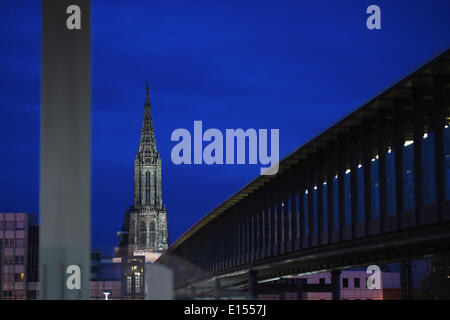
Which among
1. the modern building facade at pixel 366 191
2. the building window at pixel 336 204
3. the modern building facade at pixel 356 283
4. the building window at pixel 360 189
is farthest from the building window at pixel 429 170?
the modern building facade at pixel 356 283

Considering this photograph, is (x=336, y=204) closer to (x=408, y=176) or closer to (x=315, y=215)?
(x=315, y=215)

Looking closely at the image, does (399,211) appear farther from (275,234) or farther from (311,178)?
(275,234)

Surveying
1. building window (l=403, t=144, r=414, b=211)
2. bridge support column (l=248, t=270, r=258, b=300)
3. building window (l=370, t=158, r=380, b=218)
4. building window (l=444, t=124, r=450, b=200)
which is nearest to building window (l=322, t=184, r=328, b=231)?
building window (l=370, t=158, r=380, b=218)

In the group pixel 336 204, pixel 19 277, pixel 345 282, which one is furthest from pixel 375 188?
pixel 19 277

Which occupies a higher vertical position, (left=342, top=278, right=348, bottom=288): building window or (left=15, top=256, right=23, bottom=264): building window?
(left=15, top=256, right=23, bottom=264): building window

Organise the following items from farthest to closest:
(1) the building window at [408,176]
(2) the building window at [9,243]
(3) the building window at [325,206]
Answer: (2) the building window at [9,243], (3) the building window at [325,206], (1) the building window at [408,176]

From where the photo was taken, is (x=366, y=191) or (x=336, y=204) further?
(x=336, y=204)

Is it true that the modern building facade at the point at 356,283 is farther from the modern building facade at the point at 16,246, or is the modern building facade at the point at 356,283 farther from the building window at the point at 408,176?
the building window at the point at 408,176

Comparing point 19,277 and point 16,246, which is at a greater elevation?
point 16,246

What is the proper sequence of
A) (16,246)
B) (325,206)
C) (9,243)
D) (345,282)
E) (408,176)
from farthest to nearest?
(9,243) < (16,246) < (345,282) < (325,206) < (408,176)

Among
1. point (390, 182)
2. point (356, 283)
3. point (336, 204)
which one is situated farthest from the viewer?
point (356, 283)

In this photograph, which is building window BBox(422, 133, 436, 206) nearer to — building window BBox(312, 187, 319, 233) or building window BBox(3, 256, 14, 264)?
building window BBox(312, 187, 319, 233)
